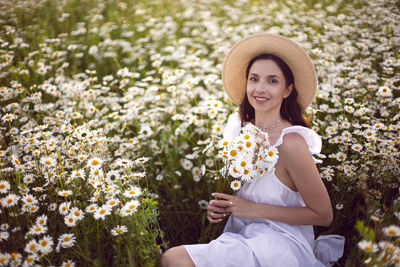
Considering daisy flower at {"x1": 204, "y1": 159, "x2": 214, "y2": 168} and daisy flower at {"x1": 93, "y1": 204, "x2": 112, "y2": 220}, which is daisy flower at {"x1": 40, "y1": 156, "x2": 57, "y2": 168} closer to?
daisy flower at {"x1": 93, "y1": 204, "x2": 112, "y2": 220}

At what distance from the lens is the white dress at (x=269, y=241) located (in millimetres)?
1662

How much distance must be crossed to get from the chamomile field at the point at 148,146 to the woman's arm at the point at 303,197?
0.24 m

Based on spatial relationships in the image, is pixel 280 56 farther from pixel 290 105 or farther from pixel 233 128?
pixel 233 128

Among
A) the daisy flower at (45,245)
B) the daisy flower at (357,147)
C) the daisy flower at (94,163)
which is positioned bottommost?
the daisy flower at (45,245)

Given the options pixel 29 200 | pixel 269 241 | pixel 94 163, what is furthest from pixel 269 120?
pixel 29 200

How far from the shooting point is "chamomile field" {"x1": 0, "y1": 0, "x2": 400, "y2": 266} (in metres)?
1.68

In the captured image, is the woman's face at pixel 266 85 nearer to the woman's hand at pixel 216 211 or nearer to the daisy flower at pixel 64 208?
the woman's hand at pixel 216 211

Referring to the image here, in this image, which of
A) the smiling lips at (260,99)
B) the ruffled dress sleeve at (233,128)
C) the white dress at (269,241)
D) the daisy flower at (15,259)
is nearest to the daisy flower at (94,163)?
the daisy flower at (15,259)

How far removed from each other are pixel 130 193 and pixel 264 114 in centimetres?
110

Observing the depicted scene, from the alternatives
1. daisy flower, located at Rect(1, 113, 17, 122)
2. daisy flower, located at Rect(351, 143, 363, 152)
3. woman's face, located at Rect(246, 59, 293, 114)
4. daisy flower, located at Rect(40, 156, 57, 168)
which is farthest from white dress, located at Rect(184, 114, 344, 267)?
daisy flower, located at Rect(1, 113, 17, 122)

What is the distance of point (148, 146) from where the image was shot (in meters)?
3.02

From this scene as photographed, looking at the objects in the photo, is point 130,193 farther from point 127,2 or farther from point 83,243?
point 127,2

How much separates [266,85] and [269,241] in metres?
1.02

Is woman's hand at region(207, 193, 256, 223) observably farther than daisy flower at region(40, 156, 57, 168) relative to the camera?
No
